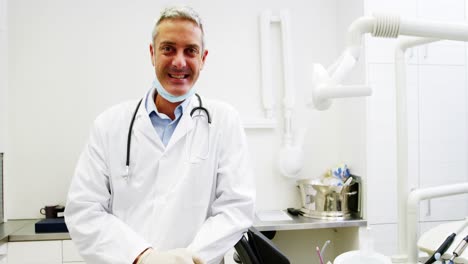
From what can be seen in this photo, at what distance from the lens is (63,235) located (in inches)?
80.8

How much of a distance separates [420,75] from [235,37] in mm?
1272

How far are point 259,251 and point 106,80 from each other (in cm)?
188

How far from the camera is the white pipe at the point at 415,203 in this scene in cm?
92

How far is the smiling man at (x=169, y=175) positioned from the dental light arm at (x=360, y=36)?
0.63m

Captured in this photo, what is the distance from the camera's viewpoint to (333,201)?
229cm

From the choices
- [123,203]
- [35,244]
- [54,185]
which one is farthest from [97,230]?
[54,185]

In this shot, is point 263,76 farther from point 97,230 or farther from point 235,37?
point 97,230

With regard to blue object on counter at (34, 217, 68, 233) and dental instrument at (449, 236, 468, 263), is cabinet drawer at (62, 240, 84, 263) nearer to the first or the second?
blue object on counter at (34, 217, 68, 233)

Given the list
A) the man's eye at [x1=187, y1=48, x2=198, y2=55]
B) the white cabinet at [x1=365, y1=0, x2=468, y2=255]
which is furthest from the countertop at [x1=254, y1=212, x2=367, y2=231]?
the man's eye at [x1=187, y1=48, x2=198, y2=55]

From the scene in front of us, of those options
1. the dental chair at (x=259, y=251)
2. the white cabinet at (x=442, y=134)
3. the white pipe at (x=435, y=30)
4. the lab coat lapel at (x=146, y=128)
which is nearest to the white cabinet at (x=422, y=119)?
the white cabinet at (x=442, y=134)

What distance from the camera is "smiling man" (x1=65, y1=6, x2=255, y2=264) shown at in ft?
3.72

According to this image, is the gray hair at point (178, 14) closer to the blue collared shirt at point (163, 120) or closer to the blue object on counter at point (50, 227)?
the blue collared shirt at point (163, 120)

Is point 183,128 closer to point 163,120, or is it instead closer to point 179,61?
point 163,120

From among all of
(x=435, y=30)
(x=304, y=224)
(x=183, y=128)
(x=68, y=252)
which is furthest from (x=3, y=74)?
(x=435, y=30)
